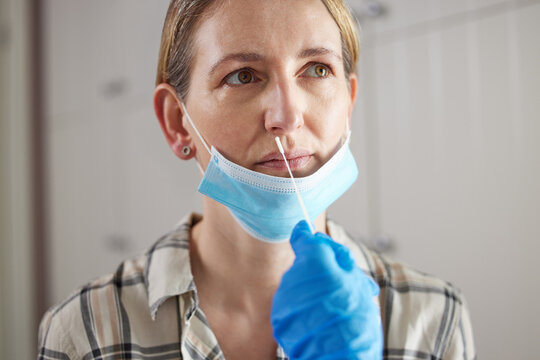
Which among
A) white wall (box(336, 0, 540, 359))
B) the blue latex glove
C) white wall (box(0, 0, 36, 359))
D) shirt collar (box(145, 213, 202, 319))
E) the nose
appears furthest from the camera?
white wall (box(0, 0, 36, 359))

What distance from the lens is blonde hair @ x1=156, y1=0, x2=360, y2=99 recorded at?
769 mm

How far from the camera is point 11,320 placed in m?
2.32

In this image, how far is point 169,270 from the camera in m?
0.83

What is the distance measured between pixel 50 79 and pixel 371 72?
5.47 feet

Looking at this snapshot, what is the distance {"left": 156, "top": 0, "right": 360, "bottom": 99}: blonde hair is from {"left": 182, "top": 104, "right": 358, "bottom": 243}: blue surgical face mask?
0.14 m

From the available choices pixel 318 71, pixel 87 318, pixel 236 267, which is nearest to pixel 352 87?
pixel 318 71

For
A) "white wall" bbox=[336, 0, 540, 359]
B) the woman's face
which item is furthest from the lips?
"white wall" bbox=[336, 0, 540, 359]

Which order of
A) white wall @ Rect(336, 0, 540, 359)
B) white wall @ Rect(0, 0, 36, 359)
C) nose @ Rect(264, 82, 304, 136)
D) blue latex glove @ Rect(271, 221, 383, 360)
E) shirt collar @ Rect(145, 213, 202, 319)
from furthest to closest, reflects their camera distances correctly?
white wall @ Rect(0, 0, 36, 359) < white wall @ Rect(336, 0, 540, 359) < shirt collar @ Rect(145, 213, 202, 319) < nose @ Rect(264, 82, 304, 136) < blue latex glove @ Rect(271, 221, 383, 360)

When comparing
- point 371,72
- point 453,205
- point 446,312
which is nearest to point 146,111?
point 371,72

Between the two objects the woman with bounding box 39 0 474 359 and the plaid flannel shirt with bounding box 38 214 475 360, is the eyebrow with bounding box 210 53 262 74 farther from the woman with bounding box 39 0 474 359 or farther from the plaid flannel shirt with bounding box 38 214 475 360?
the plaid flannel shirt with bounding box 38 214 475 360

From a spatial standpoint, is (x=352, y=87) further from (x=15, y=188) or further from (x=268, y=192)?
(x=15, y=188)

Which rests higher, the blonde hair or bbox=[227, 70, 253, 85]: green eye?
the blonde hair

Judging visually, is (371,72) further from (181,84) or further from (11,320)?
(11,320)

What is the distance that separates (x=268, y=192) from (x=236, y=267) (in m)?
0.21
